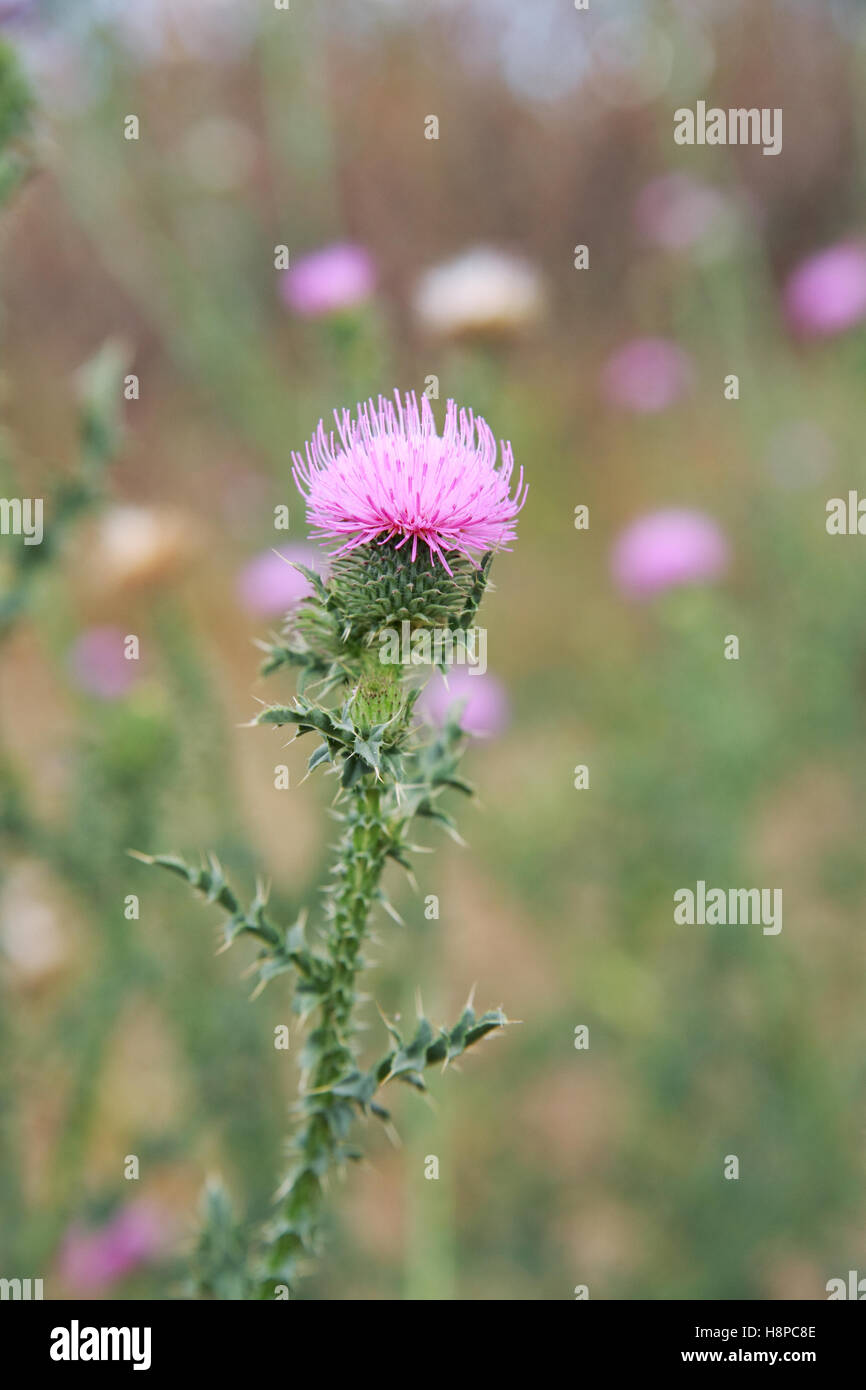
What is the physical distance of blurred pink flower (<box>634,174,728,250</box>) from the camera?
18.2 feet

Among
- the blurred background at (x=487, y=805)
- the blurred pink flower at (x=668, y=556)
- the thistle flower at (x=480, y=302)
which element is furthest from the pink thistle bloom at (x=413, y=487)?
the blurred pink flower at (x=668, y=556)

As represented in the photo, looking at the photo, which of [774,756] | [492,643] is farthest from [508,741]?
[774,756]

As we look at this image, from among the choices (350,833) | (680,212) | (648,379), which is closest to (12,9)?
(350,833)

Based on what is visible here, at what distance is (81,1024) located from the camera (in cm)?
311

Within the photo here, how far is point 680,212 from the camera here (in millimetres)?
5648

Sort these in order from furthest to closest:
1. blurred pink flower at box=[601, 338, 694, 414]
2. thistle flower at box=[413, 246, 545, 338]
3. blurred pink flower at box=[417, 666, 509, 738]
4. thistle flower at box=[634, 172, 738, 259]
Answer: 1. blurred pink flower at box=[601, 338, 694, 414]
2. thistle flower at box=[634, 172, 738, 259]
3. blurred pink flower at box=[417, 666, 509, 738]
4. thistle flower at box=[413, 246, 545, 338]

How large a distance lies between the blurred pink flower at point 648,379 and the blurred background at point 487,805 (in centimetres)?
3

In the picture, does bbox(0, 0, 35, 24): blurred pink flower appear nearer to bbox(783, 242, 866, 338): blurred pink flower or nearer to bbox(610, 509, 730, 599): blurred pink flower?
bbox(610, 509, 730, 599): blurred pink flower

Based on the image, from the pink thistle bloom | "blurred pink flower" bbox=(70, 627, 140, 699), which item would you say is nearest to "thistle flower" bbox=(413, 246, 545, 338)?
"blurred pink flower" bbox=(70, 627, 140, 699)

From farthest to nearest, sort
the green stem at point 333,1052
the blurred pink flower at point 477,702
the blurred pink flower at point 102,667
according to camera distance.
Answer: the blurred pink flower at point 477,702 < the blurred pink flower at point 102,667 < the green stem at point 333,1052

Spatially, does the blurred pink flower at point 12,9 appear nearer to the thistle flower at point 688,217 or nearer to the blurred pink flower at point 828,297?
the thistle flower at point 688,217

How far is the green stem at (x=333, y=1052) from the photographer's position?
1.57 metres

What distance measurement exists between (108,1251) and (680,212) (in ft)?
16.7

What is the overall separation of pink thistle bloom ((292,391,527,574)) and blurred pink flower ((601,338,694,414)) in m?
4.60
